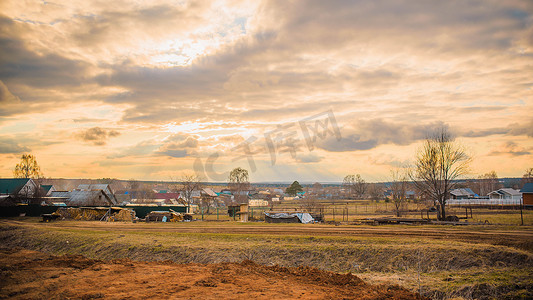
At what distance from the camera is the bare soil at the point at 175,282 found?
10.8 m

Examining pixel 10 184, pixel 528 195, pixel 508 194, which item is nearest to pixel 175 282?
pixel 528 195

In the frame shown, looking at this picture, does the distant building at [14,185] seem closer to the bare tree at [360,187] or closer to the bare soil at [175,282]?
the bare soil at [175,282]

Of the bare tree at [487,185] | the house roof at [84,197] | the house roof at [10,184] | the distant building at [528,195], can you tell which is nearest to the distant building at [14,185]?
the house roof at [10,184]

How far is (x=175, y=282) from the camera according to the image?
12.5 metres

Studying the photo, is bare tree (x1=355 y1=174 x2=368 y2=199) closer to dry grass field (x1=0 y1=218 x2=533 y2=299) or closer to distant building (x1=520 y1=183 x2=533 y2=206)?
distant building (x1=520 y1=183 x2=533 y2=206)

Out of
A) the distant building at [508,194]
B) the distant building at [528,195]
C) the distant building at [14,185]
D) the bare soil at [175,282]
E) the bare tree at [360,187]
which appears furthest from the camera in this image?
the bare tree at [360,187]

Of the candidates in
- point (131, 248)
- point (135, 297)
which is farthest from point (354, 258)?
point (131, 248)

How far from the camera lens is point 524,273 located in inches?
523

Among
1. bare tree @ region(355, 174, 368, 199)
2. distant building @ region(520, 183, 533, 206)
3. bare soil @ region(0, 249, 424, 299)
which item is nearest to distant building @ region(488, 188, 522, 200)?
distant building @ region(520, 183, 533, 206)

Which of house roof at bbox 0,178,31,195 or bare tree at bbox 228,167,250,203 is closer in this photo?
house roof at bbox 0,178,31,195

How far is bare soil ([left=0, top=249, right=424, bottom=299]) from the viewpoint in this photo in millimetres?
10820

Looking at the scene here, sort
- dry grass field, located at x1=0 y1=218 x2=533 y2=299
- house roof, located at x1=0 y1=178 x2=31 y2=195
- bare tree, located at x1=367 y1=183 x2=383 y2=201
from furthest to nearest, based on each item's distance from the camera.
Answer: bare tree, located at x1=367 y1=183 x2=383 y2=201
house roof, located at x1=0 y1=178 x2=31 y2=195
dry grass field, located at x1=0 y1=218 x2=533 y2=299

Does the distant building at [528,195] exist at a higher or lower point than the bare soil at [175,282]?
higher

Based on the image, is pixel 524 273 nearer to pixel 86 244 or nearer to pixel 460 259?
pixel 460 259
